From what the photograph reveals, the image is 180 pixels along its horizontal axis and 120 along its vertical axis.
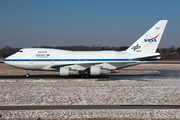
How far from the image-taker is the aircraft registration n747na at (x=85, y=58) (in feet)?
68.0

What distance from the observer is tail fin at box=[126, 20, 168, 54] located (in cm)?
2155

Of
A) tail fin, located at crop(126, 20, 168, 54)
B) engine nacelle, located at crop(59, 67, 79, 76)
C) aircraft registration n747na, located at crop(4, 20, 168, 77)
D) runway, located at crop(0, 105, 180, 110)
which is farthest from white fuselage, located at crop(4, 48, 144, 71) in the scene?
runway, located at crop(0, 105, 180, 110)

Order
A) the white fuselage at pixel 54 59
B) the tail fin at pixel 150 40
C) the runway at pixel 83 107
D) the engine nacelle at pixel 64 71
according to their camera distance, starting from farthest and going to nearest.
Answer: the tail fin at pixel 150 40 → the white fuselage at pixel 54 59 → the engine nacelle at pixel 64 71 → the runway at pixel 83 107

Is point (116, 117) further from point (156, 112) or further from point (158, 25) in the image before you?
point (158, 25)

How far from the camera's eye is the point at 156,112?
27.8 feet

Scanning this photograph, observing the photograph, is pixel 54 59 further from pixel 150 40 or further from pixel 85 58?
pixel 150 40

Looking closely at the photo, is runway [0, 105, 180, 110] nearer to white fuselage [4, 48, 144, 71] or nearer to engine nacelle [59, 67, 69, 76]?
engine nacelle [59, 67, 69, 76]

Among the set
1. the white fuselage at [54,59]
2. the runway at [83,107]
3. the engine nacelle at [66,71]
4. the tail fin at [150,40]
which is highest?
the tail fin at [150,40]

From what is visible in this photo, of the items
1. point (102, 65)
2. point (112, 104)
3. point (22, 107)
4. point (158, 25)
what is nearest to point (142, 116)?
point (112, 104)

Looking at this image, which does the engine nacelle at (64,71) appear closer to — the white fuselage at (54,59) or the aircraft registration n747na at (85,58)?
the aircraft registration n747na at (85,58)

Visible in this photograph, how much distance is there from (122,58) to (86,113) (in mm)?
14080

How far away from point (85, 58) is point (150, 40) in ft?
29.5

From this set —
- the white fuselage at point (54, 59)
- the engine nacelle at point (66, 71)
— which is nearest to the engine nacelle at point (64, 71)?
the engine nacelle at point (66, 71)

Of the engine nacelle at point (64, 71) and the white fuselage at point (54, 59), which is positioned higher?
the white fuselage at point (54, 59)
